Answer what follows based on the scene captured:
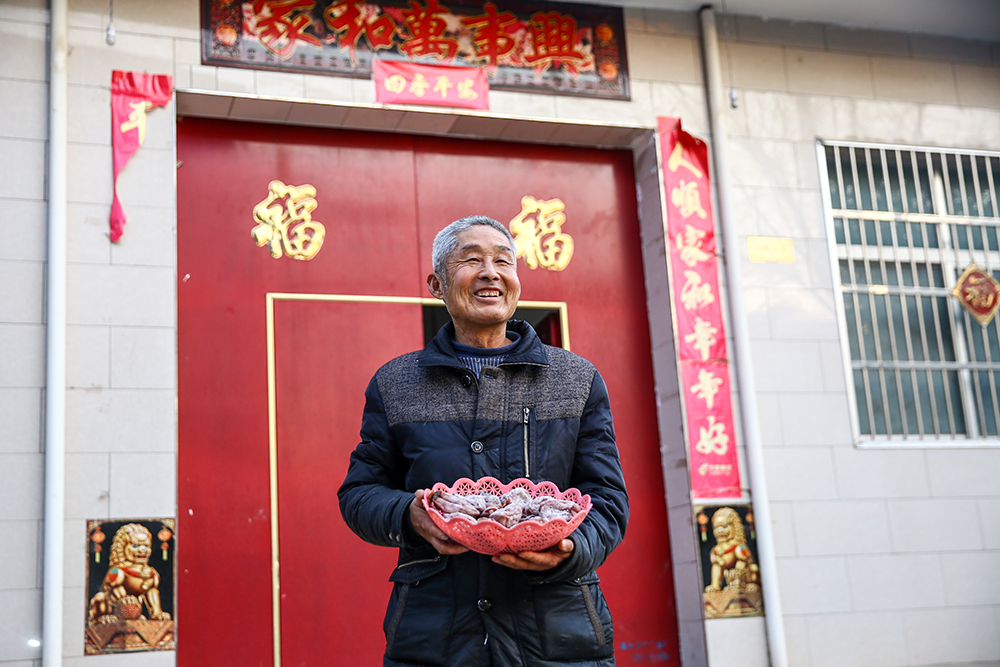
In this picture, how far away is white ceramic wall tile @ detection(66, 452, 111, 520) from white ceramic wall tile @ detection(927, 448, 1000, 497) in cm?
372

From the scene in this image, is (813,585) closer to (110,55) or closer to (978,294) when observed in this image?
(978,294)

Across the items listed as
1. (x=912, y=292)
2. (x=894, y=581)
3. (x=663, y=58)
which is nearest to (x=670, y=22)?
(x=663, y=58)

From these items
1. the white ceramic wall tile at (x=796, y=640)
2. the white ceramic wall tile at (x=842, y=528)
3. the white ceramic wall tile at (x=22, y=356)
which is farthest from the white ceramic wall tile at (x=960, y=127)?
the white ceramic wall tile at (x=22, y=356)

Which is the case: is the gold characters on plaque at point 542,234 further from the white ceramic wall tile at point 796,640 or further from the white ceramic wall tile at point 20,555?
the white ceramic wall tile at point 20,555

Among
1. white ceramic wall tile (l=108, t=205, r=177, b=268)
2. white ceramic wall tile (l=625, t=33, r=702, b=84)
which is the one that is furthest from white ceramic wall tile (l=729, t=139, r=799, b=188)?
white ceramic wall tile (l=108, t=205, r=177, b=268)

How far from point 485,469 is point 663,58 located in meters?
3.69

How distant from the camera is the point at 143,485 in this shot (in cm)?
406

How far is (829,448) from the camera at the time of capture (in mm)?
4922

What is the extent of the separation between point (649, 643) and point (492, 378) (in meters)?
3.04

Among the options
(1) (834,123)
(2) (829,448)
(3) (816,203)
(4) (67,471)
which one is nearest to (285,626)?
(4) (67,471)

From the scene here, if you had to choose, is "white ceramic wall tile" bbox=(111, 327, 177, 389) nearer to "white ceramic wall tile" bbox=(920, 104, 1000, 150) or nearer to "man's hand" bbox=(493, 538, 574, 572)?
"man's hand" bbox=(493, 538, 574, 572)

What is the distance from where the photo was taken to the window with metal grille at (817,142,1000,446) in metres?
5.15

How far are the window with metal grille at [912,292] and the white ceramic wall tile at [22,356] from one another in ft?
11.8

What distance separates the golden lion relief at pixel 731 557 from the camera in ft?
15.3
